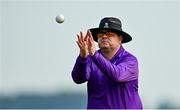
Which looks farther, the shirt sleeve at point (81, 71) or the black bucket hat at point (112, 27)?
the black bucket hat at point (112, 27)

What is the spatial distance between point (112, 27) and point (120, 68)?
0.65 metres

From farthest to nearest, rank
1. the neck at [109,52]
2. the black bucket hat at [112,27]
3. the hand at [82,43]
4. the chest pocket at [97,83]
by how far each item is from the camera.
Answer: the black bucket hat at [112,27] < the neck at [109,52] < the chest pocket at [97,83] < the hand at [82,43]

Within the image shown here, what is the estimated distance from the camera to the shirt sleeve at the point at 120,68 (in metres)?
11.2

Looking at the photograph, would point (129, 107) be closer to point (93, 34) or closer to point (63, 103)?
point (93, 34)

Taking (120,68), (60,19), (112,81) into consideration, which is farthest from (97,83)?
(60,19)

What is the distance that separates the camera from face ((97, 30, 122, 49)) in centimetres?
1155

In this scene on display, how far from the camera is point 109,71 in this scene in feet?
36.8

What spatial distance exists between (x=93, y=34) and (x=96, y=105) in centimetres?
98

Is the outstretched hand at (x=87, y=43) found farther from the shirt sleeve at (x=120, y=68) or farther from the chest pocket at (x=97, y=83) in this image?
the chest pocket at (x=97, y=83)

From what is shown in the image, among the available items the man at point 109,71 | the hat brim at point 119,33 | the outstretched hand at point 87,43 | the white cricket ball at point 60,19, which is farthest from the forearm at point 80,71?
the white cricket ball at point 60,19

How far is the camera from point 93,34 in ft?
38.9

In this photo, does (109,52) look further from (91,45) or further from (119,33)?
(91,45)

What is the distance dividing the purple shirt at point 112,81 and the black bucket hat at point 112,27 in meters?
0.27

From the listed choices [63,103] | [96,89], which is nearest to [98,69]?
[96,89]
